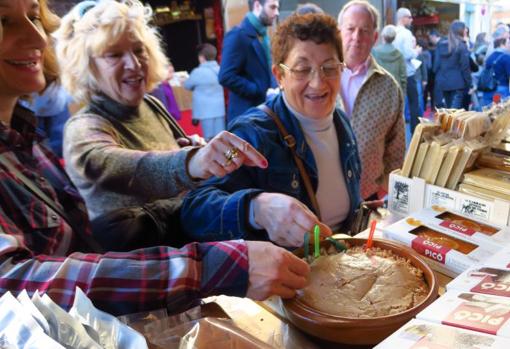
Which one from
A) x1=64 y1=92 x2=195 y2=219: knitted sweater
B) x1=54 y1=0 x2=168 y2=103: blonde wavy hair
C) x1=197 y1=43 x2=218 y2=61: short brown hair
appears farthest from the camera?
x1=197 y1=43 x2=218 y2=61: short brown hair

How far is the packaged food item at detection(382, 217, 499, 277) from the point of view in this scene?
41.5 inches

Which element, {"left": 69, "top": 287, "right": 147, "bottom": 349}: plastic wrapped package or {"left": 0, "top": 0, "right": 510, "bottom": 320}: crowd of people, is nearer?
{"left": 69, "top": 287, "right": 147, "bottom": 349}: plastic wrapped package

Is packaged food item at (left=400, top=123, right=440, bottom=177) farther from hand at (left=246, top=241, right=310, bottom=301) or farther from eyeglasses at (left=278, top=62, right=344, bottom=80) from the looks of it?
hand at (left=246, top=241, right=310, bottom=301)

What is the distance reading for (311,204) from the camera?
1.59 meters

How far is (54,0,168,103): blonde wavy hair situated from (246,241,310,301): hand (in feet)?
3.93

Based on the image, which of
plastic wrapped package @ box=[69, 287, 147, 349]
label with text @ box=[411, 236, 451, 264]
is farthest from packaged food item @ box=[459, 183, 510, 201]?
plastic wrapped package @ box=[69, 287, 147, 349]

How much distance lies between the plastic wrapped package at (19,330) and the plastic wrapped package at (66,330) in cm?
3

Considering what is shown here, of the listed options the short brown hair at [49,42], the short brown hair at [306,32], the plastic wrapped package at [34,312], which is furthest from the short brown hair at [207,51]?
the plastic wrapped package at [34,312]

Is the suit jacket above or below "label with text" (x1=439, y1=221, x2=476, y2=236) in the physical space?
above

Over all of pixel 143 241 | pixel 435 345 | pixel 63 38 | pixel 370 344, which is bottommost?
pixel 143 241

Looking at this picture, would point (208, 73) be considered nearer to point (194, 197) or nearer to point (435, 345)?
point (194, 197)

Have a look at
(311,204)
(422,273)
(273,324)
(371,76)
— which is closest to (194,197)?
(311,204)

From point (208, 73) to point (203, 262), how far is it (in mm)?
4471

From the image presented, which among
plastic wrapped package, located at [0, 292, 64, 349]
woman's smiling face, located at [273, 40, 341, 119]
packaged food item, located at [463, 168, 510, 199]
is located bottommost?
packaged food item, located at [463, 168, 510, 199]
